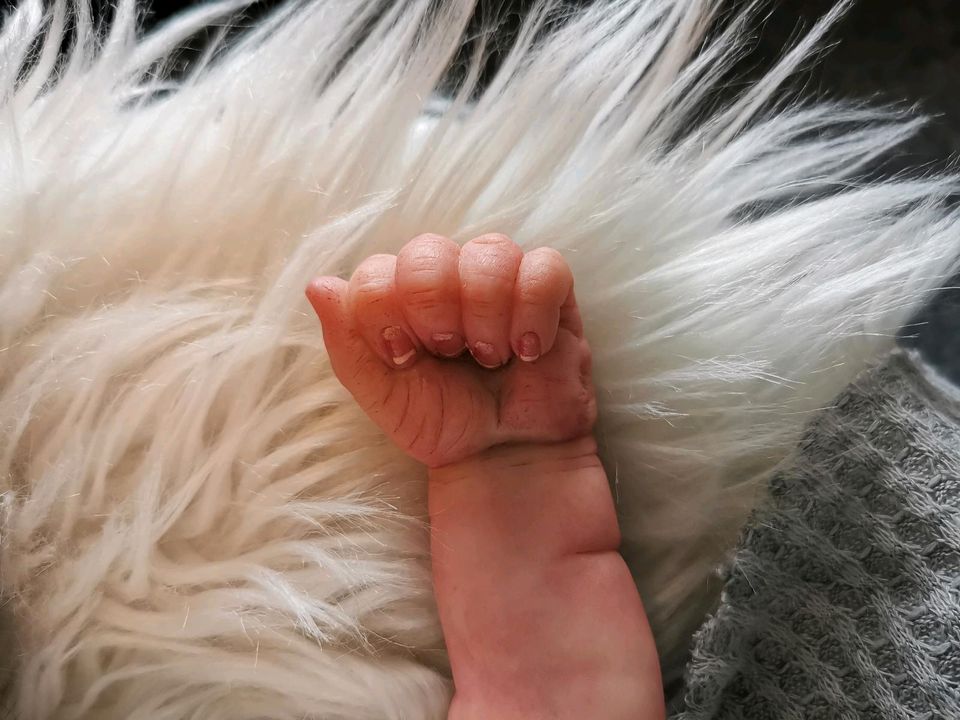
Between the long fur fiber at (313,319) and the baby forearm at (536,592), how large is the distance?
29mm

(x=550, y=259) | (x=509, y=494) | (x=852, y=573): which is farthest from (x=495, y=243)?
(x=852, y=573)

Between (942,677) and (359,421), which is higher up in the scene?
(359,421)

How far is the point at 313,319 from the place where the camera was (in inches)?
17.2

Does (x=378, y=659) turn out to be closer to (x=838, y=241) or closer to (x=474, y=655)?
(x=474, y=655)

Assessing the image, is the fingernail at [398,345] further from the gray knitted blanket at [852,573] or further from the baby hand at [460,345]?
the gray knitted blanket at [852,573]

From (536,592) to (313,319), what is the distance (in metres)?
0.18

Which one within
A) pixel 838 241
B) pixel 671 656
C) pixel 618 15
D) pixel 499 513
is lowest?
pixel 671 656

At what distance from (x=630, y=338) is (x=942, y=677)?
22 cm

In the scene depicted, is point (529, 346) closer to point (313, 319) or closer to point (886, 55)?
point (313, 319)

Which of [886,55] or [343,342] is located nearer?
[343,342]

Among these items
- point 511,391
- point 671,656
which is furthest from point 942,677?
point 511,391

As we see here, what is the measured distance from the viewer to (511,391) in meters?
0.40

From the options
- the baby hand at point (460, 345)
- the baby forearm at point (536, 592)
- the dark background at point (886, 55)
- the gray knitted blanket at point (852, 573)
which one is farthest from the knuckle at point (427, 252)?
the dark background at point (886, 55)

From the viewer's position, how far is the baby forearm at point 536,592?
40 centimetres
